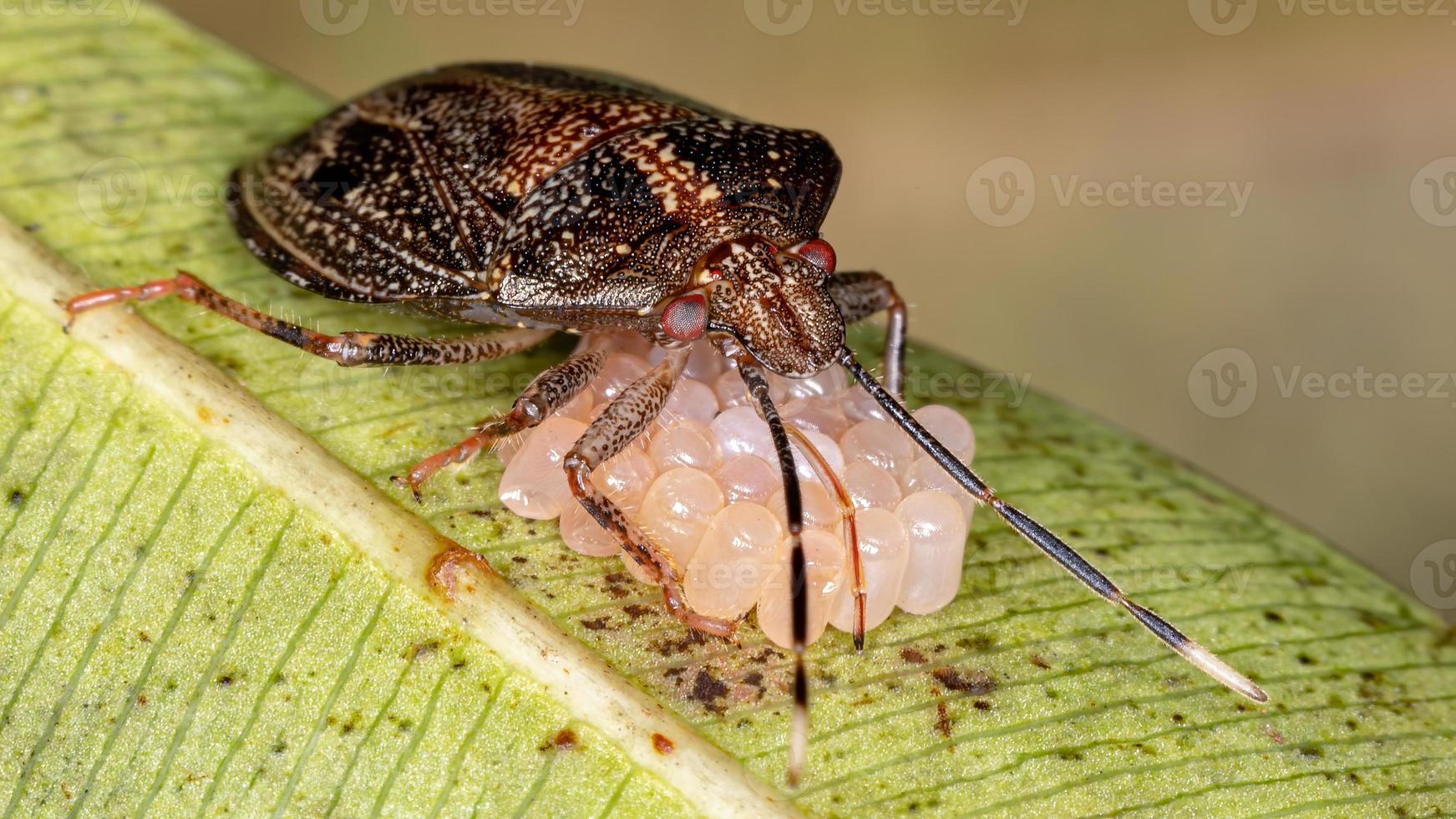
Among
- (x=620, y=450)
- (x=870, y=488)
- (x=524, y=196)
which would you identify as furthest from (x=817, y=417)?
(x=524, y=196)

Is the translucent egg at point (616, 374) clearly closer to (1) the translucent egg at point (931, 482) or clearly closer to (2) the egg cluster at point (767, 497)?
(2) the egg cluster at point (767, 497)

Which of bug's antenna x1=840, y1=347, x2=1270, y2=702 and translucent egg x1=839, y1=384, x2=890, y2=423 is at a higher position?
bug's antenna x1=840, y1=347, x2=1270, y2=702

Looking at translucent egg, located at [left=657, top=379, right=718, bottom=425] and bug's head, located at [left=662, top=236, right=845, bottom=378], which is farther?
translucent egg, located at [left=657, top=379, right=718, bottom=425]

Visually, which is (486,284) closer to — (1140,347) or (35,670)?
(35,670)

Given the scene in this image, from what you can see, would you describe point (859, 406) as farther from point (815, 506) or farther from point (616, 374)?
point (616, 374)

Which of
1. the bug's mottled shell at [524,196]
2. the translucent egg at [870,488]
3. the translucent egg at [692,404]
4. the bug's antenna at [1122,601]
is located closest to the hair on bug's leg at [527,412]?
the bug's mottled shell at [524,196]

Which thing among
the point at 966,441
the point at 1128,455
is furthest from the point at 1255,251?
the point at 966,441

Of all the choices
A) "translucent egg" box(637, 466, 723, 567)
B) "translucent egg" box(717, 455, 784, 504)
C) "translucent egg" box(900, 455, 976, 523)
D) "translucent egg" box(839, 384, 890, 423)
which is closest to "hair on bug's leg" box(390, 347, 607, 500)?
"translucent egg" box(637, 466, 723, 567)

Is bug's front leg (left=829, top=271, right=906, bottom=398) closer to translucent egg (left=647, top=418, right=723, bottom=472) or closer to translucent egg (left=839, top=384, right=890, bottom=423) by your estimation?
translucent egg (left=839, top=384, right=890, bottom=423)

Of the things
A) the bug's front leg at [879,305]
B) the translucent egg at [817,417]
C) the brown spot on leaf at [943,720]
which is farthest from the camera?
the bug's front leg at [879,305]
